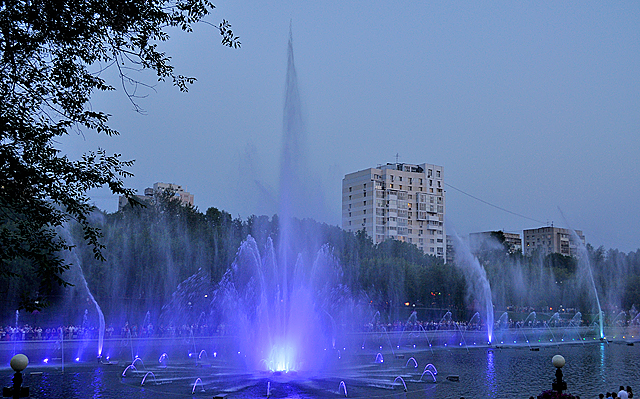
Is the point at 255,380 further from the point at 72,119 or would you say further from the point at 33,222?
the point at 72,119

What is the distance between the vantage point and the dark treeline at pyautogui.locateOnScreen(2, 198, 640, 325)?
5091cm

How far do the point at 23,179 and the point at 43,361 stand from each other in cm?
2421

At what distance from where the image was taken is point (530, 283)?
88438mm

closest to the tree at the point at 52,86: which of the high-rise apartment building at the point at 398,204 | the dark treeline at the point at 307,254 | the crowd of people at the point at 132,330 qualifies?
the dark treeline at the point at 307,254

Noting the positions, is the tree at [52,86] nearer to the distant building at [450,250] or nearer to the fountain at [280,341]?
the fountain at [280,341]

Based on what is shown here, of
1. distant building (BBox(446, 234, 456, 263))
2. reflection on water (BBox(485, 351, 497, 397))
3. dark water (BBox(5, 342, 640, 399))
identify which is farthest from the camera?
distant building (BBox(446, 234, 456, 263))

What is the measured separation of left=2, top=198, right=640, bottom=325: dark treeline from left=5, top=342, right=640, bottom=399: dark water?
898 centimetres

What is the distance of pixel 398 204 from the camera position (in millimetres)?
135250

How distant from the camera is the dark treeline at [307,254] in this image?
5091 cm

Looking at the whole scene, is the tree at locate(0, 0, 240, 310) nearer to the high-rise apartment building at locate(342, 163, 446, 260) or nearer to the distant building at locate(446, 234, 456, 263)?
the high-rise apartment building at locate(342, 163, 446, 260)

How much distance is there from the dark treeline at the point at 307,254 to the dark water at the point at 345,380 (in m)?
8.98

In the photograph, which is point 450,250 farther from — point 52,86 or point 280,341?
point 52,86

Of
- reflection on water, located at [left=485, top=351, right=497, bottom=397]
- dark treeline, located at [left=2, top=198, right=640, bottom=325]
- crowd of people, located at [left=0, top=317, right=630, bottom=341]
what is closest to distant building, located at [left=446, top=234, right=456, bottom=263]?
dark treeline, located at [left=2, top=198, right=640, bottom=325]

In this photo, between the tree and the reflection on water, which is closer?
the tree
